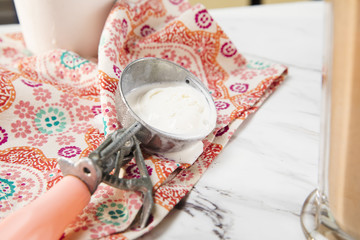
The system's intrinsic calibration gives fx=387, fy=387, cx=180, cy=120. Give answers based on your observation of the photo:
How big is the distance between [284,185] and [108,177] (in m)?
0.16

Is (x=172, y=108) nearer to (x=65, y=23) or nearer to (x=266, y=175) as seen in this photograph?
(x=266, y=175)

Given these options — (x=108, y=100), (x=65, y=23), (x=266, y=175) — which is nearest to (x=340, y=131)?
(x=266, y=175)

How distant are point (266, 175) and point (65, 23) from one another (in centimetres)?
35

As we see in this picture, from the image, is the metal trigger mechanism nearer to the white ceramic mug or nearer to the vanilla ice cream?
the vanilla ice cream

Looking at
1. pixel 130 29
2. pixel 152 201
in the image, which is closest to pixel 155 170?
pixel 152 201

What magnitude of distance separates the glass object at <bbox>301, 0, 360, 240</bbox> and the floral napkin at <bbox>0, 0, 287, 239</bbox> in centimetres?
12

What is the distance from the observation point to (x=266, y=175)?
36cm

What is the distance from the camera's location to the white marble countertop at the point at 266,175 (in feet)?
1.00

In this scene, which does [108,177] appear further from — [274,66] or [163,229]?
[274,66]

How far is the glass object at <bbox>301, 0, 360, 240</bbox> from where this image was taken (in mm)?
225

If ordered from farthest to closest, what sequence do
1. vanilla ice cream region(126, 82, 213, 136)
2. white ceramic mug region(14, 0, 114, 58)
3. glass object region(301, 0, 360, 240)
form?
white ceramic mug region(14, 0, 114, 58), vanilla ice cream region(126, 82, 213, 136), glass object region(301, 0, 360, 240)

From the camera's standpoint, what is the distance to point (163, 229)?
1.00ft

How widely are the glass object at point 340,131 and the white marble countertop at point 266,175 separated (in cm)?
3

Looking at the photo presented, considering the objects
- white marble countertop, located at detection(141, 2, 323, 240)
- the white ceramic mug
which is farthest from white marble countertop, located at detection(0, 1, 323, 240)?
the white ceramic mug
